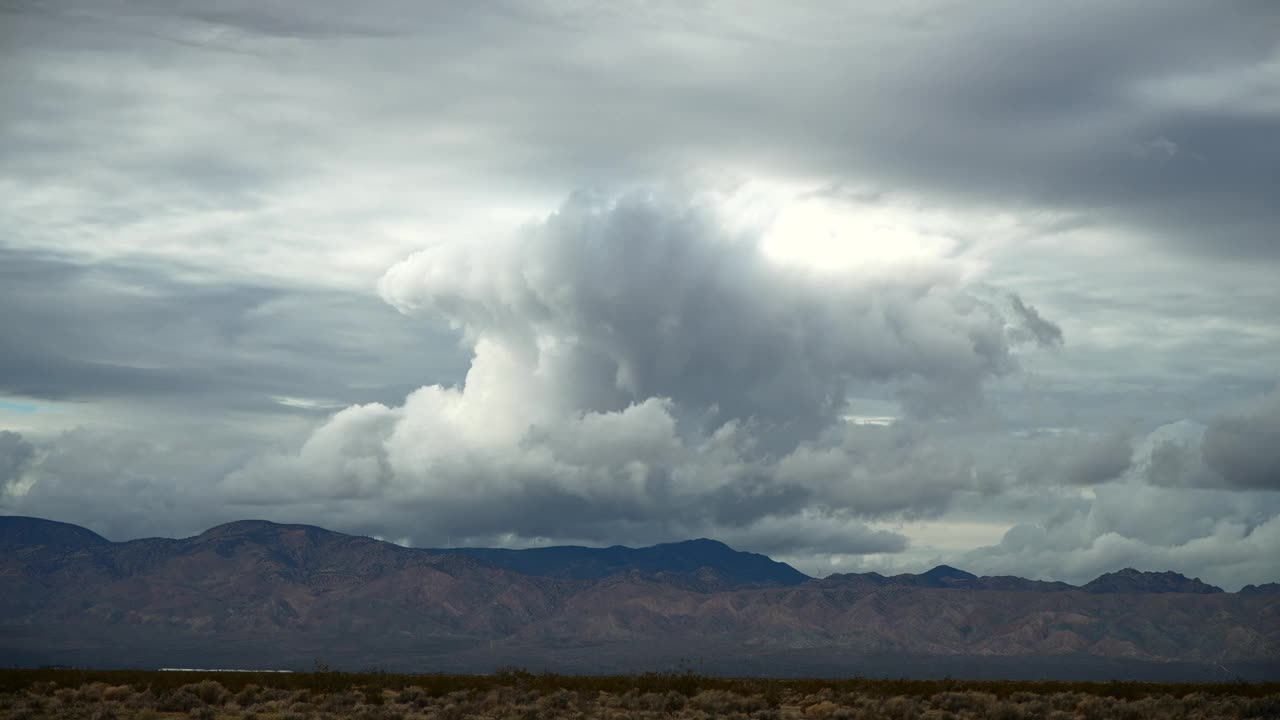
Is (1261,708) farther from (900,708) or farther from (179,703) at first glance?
(179,703)

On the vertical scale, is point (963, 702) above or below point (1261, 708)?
below

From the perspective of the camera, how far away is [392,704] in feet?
180

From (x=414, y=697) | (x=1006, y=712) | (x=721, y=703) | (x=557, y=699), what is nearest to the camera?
(x=1006, y=712)

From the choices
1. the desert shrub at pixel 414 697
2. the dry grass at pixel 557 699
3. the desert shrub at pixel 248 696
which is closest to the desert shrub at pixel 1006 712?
the dry grass at pixel 557 699

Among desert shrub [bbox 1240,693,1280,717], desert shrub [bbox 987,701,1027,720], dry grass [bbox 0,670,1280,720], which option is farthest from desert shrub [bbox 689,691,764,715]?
desert shrub [bbox 1240,693,1280,717]

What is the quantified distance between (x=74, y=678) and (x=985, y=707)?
142 feet

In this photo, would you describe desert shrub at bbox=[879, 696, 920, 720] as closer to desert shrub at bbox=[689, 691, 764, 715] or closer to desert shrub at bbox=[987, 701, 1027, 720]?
desert shrub at bbox=[987, 701, 1027, 720]

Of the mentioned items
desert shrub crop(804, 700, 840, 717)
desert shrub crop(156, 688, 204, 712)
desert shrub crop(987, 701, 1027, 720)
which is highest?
desert shrub crop(987, 701, 1027, 720)

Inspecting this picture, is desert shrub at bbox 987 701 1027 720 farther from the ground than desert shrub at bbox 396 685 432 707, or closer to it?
farther from the ground

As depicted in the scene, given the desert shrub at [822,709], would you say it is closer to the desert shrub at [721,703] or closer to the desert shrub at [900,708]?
the desert shrub at [900,708]

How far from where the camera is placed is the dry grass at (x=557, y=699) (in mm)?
51969

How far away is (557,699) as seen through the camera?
188 ft

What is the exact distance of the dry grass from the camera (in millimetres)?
51969

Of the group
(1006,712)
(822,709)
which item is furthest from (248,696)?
(1006,712)
